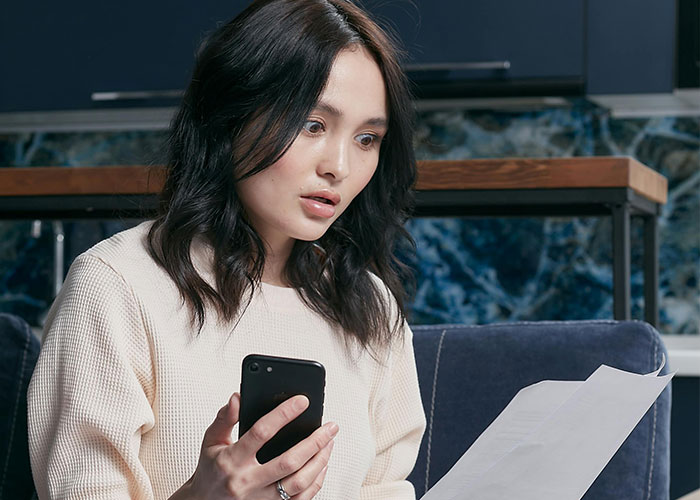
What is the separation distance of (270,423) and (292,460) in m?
0.04

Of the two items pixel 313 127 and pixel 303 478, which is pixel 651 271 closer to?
pixel 313 127

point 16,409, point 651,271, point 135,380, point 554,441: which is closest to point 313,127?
point 135,380

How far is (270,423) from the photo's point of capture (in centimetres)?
86

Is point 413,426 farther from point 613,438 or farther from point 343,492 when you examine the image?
point 613,438

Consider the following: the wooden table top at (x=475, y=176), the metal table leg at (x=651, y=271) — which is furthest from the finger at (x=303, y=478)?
the metal table leg at (x=651, y=271)

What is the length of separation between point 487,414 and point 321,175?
1.62 feet

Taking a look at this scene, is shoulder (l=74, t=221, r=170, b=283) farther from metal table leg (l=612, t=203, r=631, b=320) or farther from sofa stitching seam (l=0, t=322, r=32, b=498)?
metal table leg (l=612, t=203, r=631, b=320)

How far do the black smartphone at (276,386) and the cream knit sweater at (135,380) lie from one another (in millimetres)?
202

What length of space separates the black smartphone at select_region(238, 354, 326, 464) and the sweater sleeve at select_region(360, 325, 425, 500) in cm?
44

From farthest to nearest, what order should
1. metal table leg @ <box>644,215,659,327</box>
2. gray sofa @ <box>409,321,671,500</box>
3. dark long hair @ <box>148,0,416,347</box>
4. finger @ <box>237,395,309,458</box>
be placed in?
metal table leg @ <box>644,215,659,327</box> → gray sofa @ <box>409,321,671,500</box> → dark long hair @ <box>148,0,416,347</box> → finger @ <box>237,395,309,458</box>

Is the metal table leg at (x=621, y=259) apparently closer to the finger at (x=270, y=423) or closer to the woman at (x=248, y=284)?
the woman at (x=248, y=284)

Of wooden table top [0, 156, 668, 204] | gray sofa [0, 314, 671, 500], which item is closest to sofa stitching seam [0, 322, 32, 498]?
gray sofa [0, 314, 671, 500]

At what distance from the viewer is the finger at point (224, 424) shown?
2.93 ft

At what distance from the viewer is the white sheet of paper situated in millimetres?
947
